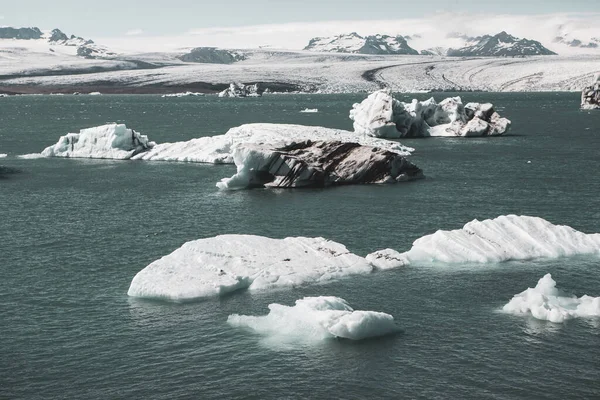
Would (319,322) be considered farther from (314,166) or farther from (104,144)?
(104,144)

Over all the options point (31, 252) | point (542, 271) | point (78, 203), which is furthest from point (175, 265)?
point (78, 203)

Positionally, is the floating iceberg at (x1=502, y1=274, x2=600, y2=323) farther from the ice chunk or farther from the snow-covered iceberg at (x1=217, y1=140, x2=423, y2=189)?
the snow-covered iceberg at (x1=217, y1=140, x2=423, y2=189)

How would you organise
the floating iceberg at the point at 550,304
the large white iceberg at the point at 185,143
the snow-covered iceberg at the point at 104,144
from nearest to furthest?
the floating iceberg at the point at 550,304, the large white iceberg at the point at 185,143, the snow-covered iceberg at the point at 104,144

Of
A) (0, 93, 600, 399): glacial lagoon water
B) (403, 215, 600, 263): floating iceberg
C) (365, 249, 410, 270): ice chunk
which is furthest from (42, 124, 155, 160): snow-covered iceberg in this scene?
(403, 215, 600, 263): floating iceberg

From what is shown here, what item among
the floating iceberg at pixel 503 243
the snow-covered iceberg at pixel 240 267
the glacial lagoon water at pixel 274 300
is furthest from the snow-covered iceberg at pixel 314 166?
the snow-covered iceberg at pixel 240 267

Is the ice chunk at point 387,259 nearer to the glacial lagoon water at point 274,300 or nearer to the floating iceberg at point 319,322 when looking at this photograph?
the glacial lagoon water at point 274,300

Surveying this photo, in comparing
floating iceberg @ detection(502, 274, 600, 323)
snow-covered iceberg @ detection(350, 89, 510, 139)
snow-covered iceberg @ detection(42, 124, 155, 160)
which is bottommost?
snow-covered iceberg @ detection(42, 124, 155, 160)

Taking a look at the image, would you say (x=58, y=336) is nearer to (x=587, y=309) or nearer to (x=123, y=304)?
(x=123, y=304)
